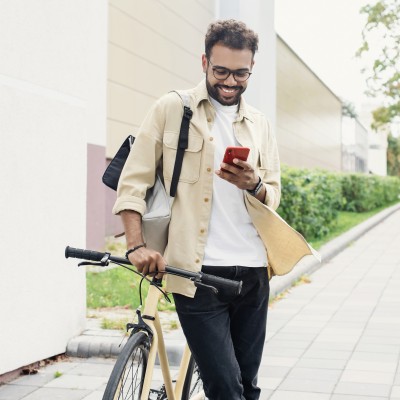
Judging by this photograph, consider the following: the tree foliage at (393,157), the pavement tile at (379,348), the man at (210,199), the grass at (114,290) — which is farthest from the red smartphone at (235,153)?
the tree foliage at (393,157)

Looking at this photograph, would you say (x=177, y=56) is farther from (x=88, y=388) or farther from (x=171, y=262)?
(x=171, y=262)

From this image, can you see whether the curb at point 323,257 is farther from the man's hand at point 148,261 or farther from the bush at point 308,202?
the man's hand at point 148,261

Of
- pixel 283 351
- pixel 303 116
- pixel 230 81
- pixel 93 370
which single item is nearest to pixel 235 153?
pixel 230 81

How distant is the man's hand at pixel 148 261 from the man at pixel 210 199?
7 centimetres

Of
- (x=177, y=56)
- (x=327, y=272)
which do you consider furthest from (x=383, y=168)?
(x=327, y=272)

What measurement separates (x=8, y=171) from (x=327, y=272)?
732 centimetres

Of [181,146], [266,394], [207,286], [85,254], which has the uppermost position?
[181,146]

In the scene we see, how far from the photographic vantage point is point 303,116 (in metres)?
33.2

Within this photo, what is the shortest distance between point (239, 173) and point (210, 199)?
0.28 m

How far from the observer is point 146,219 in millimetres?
3135

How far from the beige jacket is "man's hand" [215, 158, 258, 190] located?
19 cm

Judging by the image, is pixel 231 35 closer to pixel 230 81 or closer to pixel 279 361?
pixel 230 81

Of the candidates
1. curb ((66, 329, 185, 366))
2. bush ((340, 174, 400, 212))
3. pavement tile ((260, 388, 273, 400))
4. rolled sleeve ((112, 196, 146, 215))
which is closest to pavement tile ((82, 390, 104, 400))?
curb ((66, 329, 185, 366))

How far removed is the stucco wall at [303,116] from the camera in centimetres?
2877
